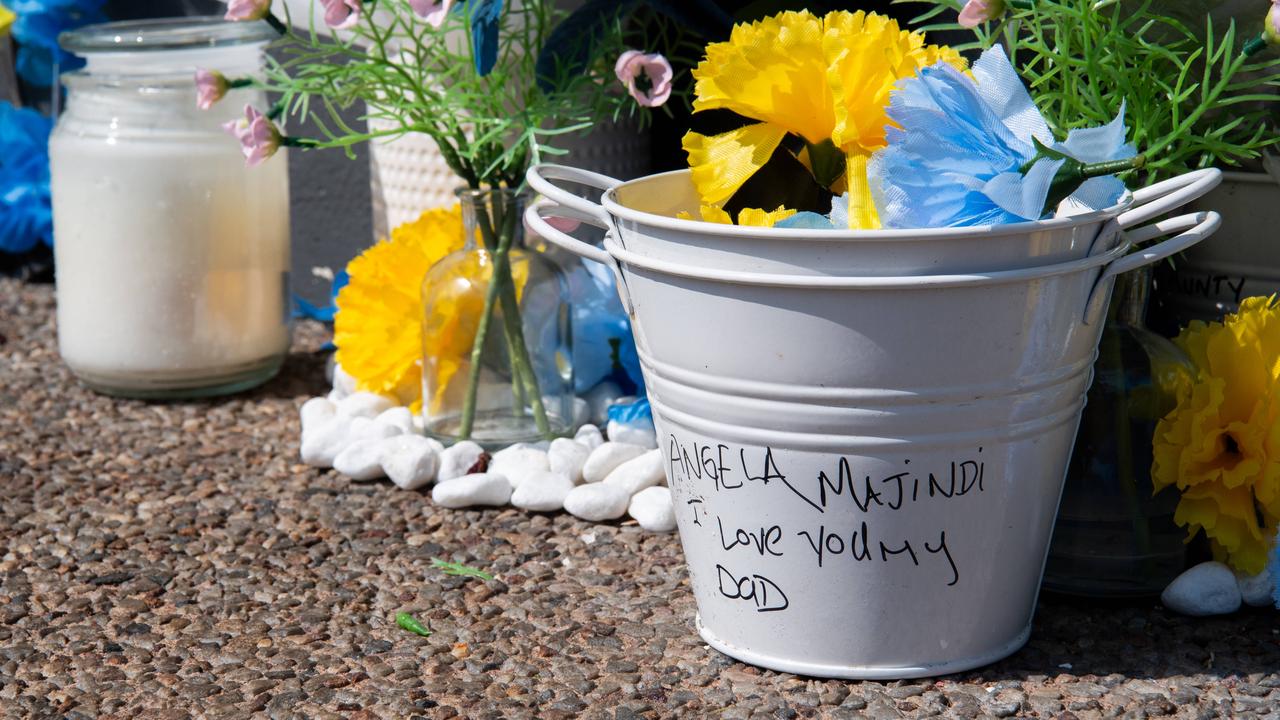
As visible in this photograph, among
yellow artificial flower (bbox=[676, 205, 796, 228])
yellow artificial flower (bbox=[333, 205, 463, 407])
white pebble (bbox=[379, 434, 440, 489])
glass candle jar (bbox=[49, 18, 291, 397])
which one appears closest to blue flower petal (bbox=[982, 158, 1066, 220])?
yellow artificial flower (bbox=[676, 205, 796, 228])

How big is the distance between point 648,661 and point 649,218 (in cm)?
46

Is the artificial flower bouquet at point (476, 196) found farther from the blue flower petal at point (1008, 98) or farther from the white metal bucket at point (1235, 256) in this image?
the white metal bucket at point (1235, 256)

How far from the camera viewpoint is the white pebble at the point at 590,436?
1.97m

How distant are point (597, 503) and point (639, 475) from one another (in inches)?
3.0

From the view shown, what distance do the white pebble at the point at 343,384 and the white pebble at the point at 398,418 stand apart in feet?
0.50

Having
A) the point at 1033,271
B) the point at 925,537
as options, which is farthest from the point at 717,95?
the point at 925,537

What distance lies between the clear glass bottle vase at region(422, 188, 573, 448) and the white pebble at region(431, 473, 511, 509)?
6.5 inches

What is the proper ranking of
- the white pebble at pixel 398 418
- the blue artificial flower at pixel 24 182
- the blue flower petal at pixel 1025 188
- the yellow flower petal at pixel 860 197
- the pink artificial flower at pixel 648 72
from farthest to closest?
the blue artificial flower at pixel 24 182 < the white pebble at pixel 398 418 < the pink artificial flower at pixel 648 72 < the yellow flower petal at pixel 860 197 < the blue flower petal at pixel 1025 188

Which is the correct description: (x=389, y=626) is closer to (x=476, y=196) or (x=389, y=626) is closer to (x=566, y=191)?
(x=566, y=191)

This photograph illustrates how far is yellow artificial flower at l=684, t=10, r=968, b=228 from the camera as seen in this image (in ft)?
4.28

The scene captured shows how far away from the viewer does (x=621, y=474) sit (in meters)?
1.83

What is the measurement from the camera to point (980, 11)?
4.36ft

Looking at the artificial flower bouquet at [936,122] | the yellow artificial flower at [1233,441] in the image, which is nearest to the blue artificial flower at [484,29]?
the artificial flower bouquet at [936,122]

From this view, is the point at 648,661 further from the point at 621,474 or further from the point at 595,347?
the point at 595,347
